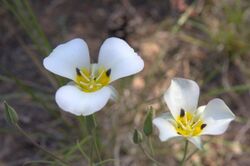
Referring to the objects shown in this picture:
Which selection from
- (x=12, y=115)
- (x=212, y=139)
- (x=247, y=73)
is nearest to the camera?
(x=12, y=115)

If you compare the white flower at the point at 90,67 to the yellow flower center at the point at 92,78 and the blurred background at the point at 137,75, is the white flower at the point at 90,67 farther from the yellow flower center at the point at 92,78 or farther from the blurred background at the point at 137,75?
the blurred background at the point at 137,75

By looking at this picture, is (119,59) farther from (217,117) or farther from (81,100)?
(217,117)

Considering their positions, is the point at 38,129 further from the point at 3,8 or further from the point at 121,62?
the point at 121,62

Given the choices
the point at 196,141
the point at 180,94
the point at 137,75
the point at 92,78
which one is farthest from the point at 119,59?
the point at 137,75

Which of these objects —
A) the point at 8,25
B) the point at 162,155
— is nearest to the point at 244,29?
the point at 162,155

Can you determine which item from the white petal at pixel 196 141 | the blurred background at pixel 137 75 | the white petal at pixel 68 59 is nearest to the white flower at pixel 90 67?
the white petal at pixel 68 59

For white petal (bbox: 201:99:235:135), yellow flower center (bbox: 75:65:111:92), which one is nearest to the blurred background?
yellow flower center (bbox: 75:65:111:92)

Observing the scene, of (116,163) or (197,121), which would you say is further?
(116,163)
